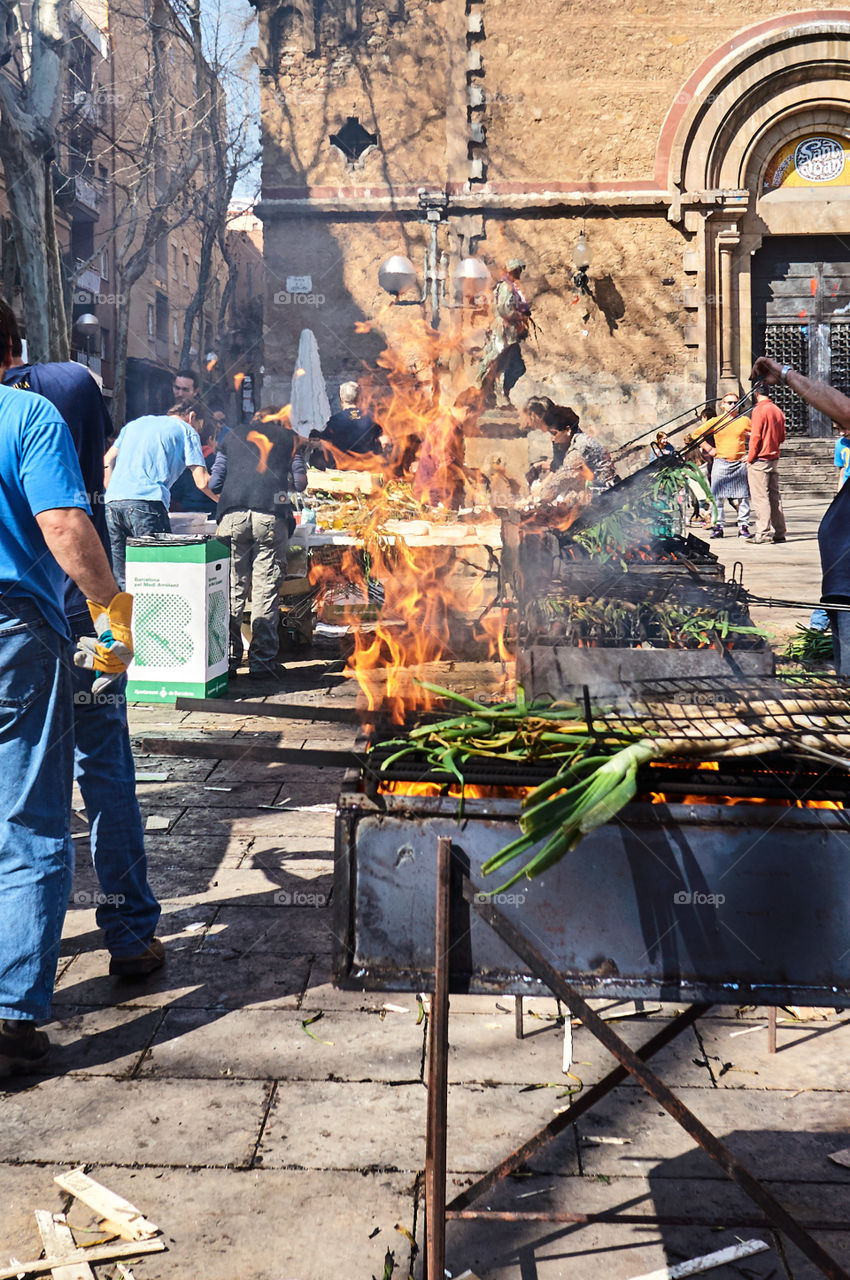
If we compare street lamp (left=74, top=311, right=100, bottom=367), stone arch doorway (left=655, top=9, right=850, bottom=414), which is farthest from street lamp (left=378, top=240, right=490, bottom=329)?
street lamp (left=74, top=311, right=100, bottom=367)

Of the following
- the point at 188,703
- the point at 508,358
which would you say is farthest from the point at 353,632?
the point at 188,703

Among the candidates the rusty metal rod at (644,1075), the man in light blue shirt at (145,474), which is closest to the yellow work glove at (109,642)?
the rusty metal rod at (644,1075)

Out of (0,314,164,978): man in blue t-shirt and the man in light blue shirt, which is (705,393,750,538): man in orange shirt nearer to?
the man in light blue shirt

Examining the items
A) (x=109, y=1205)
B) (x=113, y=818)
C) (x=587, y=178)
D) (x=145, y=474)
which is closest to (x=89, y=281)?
(x=587, y=178)

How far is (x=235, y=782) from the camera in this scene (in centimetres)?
661

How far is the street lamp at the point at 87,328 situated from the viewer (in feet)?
91.4

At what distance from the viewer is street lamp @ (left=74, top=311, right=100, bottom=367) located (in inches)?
1097

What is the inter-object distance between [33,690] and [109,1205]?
1561mm

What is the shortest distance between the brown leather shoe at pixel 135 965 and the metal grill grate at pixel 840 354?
22405mm

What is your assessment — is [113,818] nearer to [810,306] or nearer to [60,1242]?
[60,1242]

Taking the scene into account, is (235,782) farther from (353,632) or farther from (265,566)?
(353,632)

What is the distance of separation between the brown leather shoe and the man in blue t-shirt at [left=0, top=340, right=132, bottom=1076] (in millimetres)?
525

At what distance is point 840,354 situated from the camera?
23109mm

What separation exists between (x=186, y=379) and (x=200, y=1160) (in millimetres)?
8525
